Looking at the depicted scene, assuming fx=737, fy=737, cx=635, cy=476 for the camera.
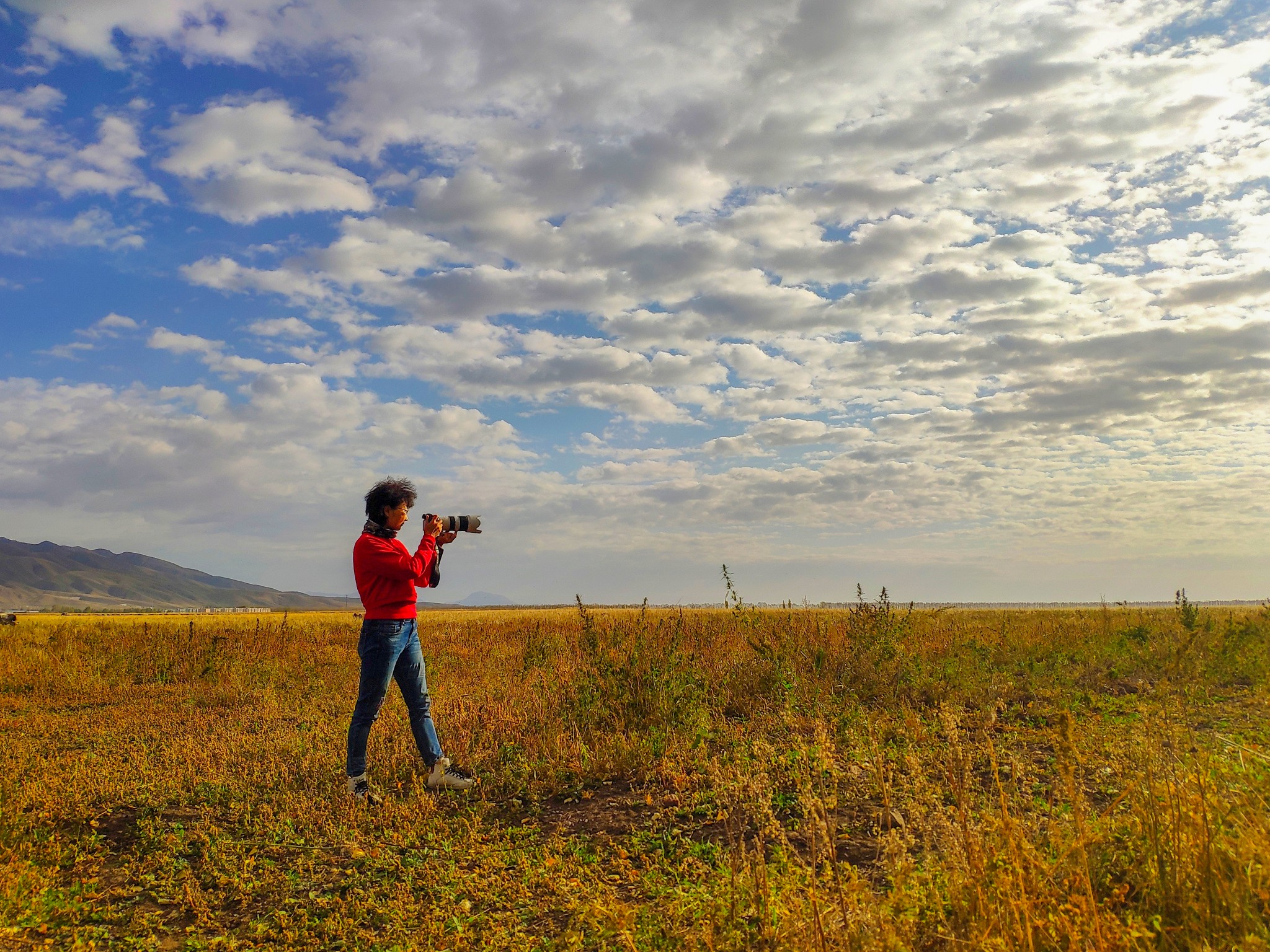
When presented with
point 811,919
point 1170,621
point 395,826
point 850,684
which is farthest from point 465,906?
point 1170,621

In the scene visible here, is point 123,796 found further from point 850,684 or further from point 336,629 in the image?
point 336,629

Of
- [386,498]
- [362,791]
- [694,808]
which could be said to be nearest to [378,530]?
[386,498]

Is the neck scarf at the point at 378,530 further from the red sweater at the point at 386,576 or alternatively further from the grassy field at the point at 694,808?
the grassy field at the point at 694,808

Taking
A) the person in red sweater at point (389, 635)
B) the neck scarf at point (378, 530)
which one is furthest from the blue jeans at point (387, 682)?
the neck scarf at point (378, 530)

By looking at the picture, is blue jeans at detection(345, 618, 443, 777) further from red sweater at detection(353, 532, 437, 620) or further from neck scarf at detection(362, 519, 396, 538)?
neck scarf at detection(362, 519, 396, 538)

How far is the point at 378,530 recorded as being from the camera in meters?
6.91

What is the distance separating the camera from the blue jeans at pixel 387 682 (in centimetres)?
657

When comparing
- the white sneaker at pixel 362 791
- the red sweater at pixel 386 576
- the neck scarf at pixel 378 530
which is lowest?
the white sneaker at pixel 362 791

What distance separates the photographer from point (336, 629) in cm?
2461

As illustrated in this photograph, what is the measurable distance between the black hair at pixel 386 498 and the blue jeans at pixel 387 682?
39.9 inches

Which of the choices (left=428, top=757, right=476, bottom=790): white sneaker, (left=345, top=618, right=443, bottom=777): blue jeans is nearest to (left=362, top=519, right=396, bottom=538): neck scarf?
(left=345, top=618, right=443, bottom=777): blue jeans

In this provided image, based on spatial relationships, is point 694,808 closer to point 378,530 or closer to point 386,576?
point 386,576

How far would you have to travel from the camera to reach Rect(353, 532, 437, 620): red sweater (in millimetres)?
6598

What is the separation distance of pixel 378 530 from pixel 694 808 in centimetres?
373
